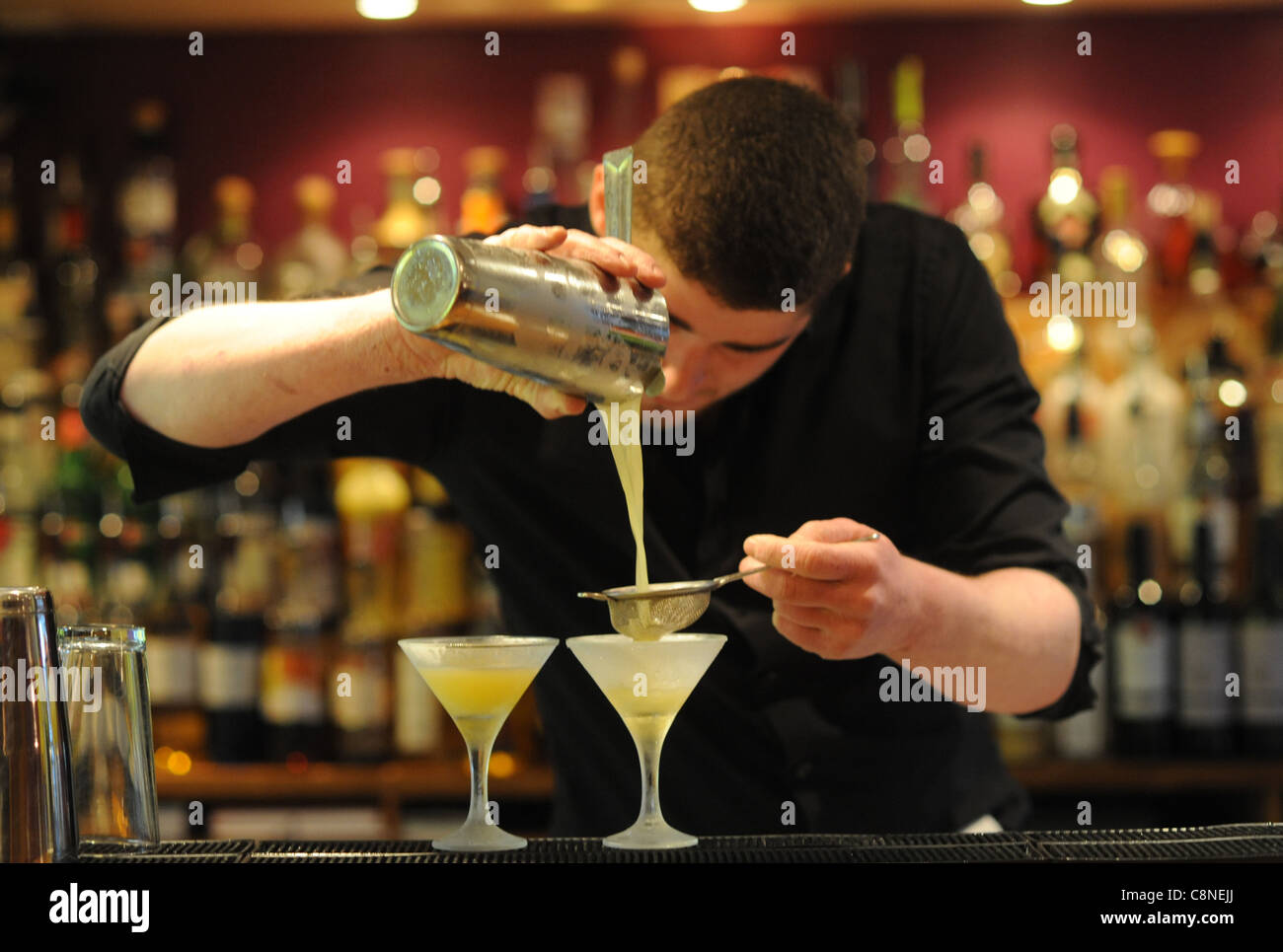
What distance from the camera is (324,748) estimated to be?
282 centimetres

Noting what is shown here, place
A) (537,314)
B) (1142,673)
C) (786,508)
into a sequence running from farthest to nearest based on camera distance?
1. (1142,673)
2. (786,508)
3. (537,314)

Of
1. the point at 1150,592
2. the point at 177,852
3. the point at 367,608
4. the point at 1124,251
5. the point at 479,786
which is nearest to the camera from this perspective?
the point at 177,852

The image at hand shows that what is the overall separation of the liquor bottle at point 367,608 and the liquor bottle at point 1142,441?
1.51 metres

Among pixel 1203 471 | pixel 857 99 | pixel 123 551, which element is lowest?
pixel 123 551

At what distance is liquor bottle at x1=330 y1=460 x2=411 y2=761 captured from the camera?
9.17 feet

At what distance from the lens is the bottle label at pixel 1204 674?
269 cm

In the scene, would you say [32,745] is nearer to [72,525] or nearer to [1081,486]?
[72,525]

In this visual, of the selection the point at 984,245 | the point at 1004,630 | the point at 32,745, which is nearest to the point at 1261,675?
the point at 984,245

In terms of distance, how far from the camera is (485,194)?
3.08 metres

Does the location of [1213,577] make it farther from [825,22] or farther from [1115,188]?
[825,22]

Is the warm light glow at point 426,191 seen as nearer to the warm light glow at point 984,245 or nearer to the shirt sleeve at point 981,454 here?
the warm light glow at point 984,245

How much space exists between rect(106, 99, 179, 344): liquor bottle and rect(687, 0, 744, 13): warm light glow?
125 centimetres

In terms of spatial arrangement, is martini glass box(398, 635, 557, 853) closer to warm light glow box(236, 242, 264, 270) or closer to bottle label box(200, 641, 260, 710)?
bottle label box(200, 641, 260, 710)

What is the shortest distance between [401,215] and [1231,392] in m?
1.85
